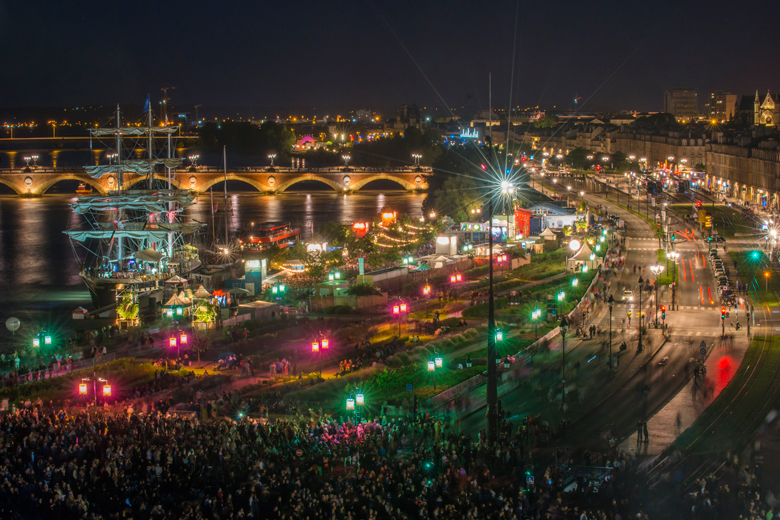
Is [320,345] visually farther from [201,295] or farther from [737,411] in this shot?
[737,411]

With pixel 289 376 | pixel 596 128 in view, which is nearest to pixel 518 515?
pixel 289 376

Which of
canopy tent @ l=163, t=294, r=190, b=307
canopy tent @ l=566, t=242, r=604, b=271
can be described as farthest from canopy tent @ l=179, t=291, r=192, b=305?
canopy tent @ l=566, t=242, r=604, b=271

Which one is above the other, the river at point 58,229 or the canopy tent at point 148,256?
→ the canopy tent at point 148,256

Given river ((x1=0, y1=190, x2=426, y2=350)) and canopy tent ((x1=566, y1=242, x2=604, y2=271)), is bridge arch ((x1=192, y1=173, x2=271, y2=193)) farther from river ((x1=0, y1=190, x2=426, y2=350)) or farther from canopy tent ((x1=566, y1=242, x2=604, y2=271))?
canopy tent ((x1=566, y1=242, x2=604, y2=271))

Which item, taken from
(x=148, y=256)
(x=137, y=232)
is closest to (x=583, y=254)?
(x=148, y=256)

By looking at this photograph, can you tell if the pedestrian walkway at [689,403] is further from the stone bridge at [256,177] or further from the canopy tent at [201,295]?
the stone bridge at [256,177]

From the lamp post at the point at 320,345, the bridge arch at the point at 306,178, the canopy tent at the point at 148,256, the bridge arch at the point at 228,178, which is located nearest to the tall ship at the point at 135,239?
the canopy tent at the point at 148,256
